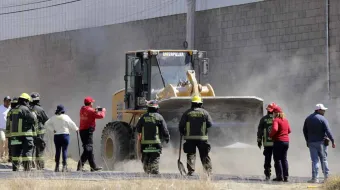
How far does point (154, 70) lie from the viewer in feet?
75.4

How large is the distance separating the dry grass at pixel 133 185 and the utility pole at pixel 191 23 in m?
16.2

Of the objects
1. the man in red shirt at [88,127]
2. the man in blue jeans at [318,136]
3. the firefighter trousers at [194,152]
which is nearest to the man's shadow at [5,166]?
the man in red shirt at [88,127]

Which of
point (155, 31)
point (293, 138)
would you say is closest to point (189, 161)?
point (293, 138)

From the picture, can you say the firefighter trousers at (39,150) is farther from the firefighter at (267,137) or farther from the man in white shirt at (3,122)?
the firefighter at (267,137)

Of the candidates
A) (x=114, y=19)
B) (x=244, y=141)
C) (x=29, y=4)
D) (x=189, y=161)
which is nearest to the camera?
(x=189, y=161)

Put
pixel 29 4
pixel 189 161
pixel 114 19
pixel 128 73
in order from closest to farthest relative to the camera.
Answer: pixel 189 161
pixel 128 73
pixel 114 19
pixel 29 4

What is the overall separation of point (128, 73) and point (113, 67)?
12.7m

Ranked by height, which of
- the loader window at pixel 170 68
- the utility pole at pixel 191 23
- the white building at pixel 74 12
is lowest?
the loader window at pixel 170 68

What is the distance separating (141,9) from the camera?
35.4m

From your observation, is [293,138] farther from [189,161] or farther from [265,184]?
[265,184]

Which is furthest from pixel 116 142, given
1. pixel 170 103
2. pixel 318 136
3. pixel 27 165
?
pixel 318 136

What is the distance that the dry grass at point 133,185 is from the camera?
14.7 meters

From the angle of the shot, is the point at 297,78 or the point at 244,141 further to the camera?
the point at 297,78

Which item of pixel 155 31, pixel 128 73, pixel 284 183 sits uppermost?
pixel 155 31
